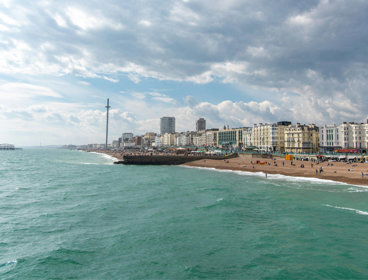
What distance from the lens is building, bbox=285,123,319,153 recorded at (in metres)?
101

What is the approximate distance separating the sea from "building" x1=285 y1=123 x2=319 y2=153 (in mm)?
75501

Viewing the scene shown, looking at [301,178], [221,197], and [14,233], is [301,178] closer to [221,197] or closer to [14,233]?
[221,197]

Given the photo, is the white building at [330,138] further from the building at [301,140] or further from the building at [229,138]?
the building at [229,138]

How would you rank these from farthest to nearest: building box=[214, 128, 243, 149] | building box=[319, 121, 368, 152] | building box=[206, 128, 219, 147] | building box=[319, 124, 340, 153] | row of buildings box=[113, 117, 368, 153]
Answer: building box=[206, 128, 219, 147], building box=[214, 128, 243, 149], building box=[319, 124, 340, 153], row of buildings box=[113, 117, 368, 153], building box=[319, 121, 368, 152]

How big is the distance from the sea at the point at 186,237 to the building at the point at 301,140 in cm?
7550

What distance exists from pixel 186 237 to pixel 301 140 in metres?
96.6

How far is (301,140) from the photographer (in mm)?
101750

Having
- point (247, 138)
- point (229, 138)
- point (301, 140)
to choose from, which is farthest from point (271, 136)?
point (229, 138)

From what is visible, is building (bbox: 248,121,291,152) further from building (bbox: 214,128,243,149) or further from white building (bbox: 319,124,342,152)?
building (bbox: 214,128,243,149)

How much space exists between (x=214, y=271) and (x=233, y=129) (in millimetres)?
151806

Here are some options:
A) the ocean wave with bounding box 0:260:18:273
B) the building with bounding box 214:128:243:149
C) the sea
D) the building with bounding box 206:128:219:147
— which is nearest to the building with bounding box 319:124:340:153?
the building with bounding box 214:128:243:149

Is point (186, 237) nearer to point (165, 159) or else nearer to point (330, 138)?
point (165, 159)

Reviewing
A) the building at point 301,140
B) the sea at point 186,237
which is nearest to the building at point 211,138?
the building at point 301,140

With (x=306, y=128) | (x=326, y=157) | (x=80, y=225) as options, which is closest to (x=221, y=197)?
(x=80, y=225)
